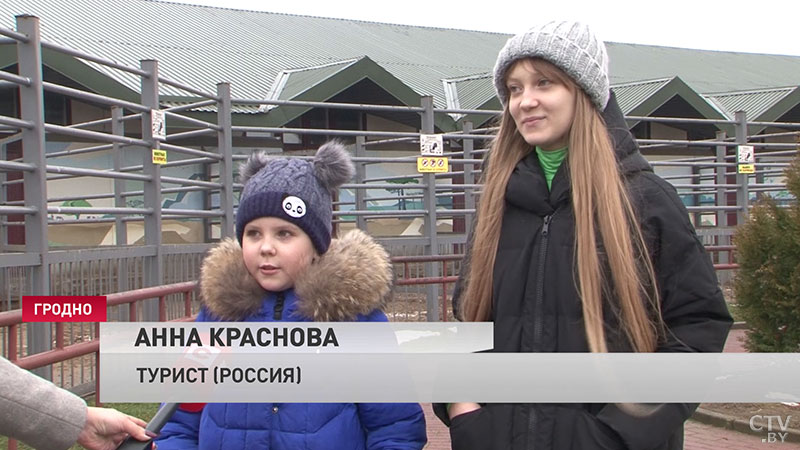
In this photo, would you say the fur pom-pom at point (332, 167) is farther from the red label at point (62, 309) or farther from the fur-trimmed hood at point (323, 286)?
the red label at point (62, 309)

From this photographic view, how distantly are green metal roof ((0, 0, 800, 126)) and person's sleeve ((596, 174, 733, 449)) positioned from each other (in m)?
12.4

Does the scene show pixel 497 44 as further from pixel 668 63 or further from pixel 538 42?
pixel 538 42

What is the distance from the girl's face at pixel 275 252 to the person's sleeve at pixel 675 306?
3.26 ft

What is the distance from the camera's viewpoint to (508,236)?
2.40 metres

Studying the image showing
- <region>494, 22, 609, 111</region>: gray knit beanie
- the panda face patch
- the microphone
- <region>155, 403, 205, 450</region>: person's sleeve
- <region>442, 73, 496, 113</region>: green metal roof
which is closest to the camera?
the microphone

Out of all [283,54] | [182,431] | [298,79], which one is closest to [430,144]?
[182,431]

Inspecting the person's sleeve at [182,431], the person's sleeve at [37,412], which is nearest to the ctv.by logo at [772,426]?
the person's sleeve at [182,431]

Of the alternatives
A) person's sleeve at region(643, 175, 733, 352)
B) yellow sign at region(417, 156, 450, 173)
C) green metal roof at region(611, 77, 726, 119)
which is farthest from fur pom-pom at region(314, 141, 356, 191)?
green metal roof at region(611, 77, 726, 119)

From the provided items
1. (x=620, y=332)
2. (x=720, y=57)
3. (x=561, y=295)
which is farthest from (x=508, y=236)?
(x=720, y=57)

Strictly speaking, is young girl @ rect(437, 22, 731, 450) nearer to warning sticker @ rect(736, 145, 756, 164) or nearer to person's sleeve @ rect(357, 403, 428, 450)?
person's sleeve @ rect(357, 403, 428, 450)

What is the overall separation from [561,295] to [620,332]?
17 centimetres

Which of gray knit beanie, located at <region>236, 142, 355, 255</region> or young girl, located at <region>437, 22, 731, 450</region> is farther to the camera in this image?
gray knit beanie, located at <region>236, 142, 355, 255</region>

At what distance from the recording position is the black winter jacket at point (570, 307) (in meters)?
2.19

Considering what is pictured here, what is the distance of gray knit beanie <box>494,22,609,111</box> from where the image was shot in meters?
2.37
